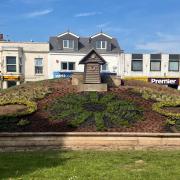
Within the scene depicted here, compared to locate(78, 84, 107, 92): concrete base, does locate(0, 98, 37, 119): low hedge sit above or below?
below

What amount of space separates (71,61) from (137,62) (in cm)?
1045

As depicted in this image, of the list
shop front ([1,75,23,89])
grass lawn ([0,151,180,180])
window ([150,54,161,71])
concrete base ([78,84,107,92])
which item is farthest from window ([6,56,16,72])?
grass lawn ([0,151,180,180])

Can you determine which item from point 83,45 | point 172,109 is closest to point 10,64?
point 83,45

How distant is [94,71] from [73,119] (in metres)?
5.33

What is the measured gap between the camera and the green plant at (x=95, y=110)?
16812mm

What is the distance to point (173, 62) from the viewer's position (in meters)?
63.0

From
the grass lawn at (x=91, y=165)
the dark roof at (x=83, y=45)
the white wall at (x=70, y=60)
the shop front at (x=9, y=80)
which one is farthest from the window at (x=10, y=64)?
the grass lawn at (x=91, y=165)

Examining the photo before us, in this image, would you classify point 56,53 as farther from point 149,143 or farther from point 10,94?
point 149,143

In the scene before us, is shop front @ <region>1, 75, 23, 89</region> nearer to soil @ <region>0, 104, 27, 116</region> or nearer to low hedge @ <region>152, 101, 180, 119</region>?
soil @ <region>0, 104, 27, 116</region>

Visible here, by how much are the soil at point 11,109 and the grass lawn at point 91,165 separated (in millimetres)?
4411

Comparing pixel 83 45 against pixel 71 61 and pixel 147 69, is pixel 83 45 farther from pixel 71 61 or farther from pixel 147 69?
pixel 147 69

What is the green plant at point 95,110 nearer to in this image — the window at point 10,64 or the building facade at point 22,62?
the building facade at point 22,62

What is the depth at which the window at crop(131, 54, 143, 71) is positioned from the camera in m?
62.3

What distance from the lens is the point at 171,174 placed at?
10.3 m
